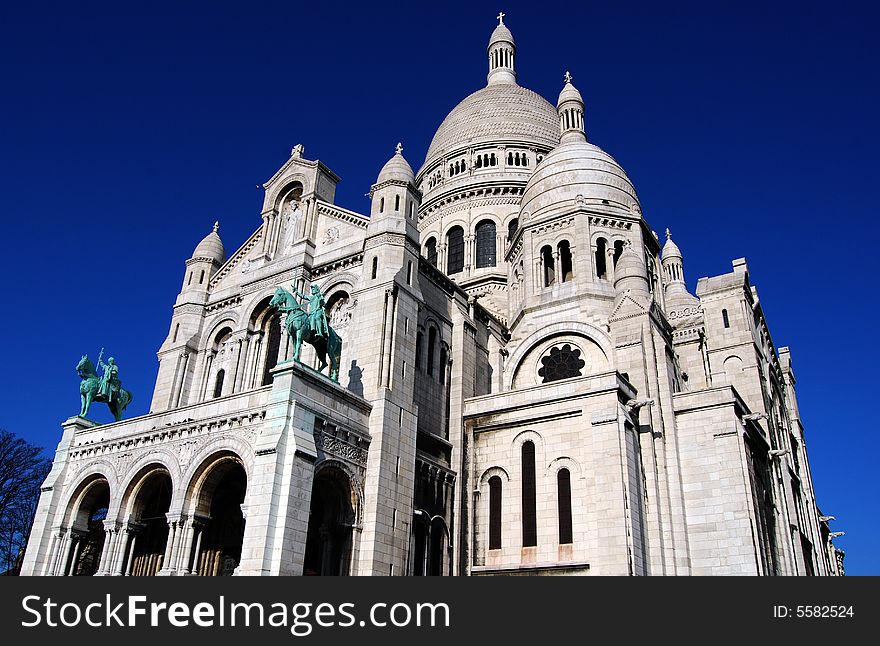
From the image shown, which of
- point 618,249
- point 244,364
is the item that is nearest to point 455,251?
point 618,249

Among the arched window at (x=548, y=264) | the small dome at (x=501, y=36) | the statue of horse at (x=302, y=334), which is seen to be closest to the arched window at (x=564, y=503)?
the statue of horse at (x=302, y=334)

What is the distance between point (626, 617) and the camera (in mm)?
16000

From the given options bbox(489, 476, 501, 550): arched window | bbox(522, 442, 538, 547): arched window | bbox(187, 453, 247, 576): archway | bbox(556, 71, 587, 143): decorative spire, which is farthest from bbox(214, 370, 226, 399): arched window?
bbox(556, 71, 587, 143): decorative spire

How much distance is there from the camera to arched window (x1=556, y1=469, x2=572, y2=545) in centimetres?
2911

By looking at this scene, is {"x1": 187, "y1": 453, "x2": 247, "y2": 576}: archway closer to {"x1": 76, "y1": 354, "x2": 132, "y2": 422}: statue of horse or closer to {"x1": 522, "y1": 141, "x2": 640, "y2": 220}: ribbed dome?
{"x1": 76, "y1": 354, "x2": 132, "y2": 422}: statue of horse

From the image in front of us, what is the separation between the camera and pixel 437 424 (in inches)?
1291

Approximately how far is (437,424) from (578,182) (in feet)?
58.8

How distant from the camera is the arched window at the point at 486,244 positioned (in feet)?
176

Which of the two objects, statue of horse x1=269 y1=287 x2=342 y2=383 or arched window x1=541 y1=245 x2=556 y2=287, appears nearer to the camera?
statue of horse x1=269 y1=287 x2=342 y2=383

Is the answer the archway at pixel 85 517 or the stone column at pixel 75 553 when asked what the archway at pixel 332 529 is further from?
the stone column at pixel 75 553

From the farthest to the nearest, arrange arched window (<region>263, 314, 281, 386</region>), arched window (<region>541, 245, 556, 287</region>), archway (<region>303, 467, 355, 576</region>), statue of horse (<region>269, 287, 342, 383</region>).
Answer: arched window (<region>541, 245, 556, 287</region>)
arched window (<region>263, 314, 281, 386</region>)
statue of horse (<region>269, 287, 342, 383</region>)
archway (<region>303, 467, 355, 576</region>)

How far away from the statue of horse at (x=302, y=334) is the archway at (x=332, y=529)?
370 centimetres

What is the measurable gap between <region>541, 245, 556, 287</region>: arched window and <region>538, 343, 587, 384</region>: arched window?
15.4 feet

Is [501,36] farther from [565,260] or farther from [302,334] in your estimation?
[302,334]
